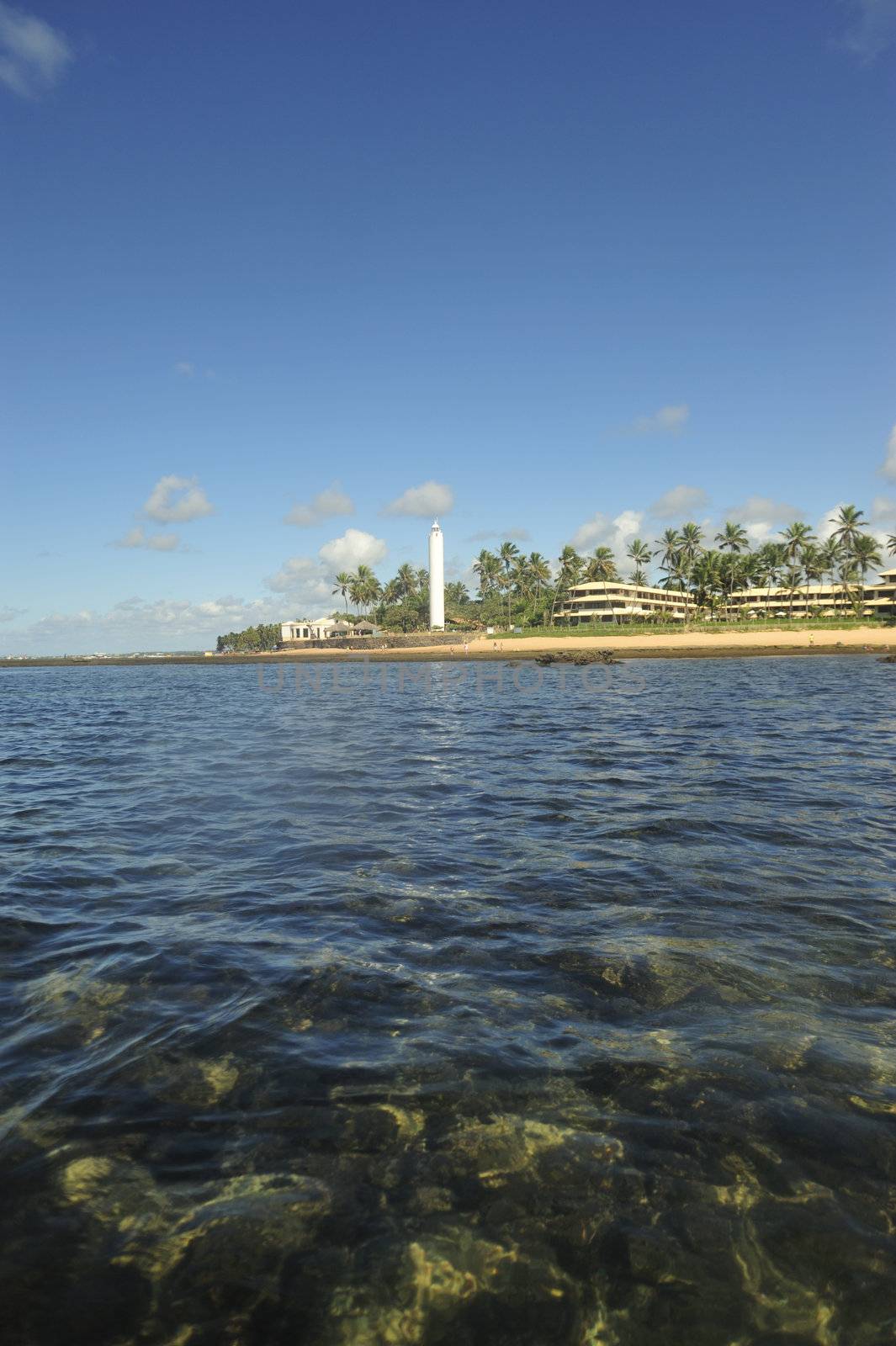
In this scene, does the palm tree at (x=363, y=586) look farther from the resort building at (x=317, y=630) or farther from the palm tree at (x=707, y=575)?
the palm tree at (x=707, y=575)

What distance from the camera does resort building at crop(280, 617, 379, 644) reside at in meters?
137

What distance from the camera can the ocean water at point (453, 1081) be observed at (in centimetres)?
299

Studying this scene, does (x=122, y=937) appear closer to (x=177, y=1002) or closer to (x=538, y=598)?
(x=177, y=1002)

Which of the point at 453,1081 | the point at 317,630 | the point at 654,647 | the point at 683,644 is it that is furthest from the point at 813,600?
the point at 453,1081

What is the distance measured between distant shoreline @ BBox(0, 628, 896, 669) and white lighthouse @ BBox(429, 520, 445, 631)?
16237 millimetres

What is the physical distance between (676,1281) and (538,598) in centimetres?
15037

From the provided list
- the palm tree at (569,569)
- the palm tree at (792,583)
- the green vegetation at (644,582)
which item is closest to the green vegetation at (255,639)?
the green vegetation at (644,582)

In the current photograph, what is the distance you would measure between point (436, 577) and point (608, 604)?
110 ft

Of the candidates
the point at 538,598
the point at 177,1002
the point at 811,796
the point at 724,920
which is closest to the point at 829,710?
the point at 811,796

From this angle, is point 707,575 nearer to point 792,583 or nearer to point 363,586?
point 792,583

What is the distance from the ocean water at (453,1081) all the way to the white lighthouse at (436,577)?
420 feet

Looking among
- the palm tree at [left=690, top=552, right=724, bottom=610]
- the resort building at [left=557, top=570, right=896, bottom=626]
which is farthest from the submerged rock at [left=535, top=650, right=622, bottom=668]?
the resort building at [left=557, top=570, right=896, bottom=626]

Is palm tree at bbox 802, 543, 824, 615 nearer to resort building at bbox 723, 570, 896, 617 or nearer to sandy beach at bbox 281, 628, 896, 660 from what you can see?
resort building at bbox 723, 570, 896, 617

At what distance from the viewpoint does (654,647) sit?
90.2 metres
